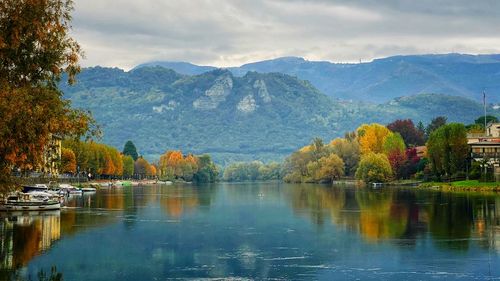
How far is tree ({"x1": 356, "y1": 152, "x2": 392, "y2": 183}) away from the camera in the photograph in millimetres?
184625

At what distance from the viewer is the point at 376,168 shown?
18538 cm

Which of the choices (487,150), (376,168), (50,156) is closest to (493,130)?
(487,150)

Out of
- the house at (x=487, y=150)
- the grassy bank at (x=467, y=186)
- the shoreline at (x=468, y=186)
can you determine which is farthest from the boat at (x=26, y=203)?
the house at (x=487, y=150)

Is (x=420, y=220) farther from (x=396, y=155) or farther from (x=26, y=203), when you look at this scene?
(x=396, y=155)

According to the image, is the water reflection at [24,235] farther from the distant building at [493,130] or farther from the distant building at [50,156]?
the distant building at [493,130]

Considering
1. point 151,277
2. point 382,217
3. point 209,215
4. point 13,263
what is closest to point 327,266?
point 151,277

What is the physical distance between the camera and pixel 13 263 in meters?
43.2

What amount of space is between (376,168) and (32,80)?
15202 centimetres

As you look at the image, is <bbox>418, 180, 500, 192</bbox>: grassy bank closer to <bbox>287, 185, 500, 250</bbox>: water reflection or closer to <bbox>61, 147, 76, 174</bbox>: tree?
<bbox>287, 185, 500, 250</bbox>: water reflection

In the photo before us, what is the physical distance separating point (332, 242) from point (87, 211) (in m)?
44.2

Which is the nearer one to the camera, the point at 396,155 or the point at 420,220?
the point at 420,220

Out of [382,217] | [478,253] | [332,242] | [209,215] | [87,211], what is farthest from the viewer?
[87,211]

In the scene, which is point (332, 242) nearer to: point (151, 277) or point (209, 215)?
point (151, 277)

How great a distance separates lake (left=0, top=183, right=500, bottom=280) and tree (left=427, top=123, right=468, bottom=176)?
2699 inches
